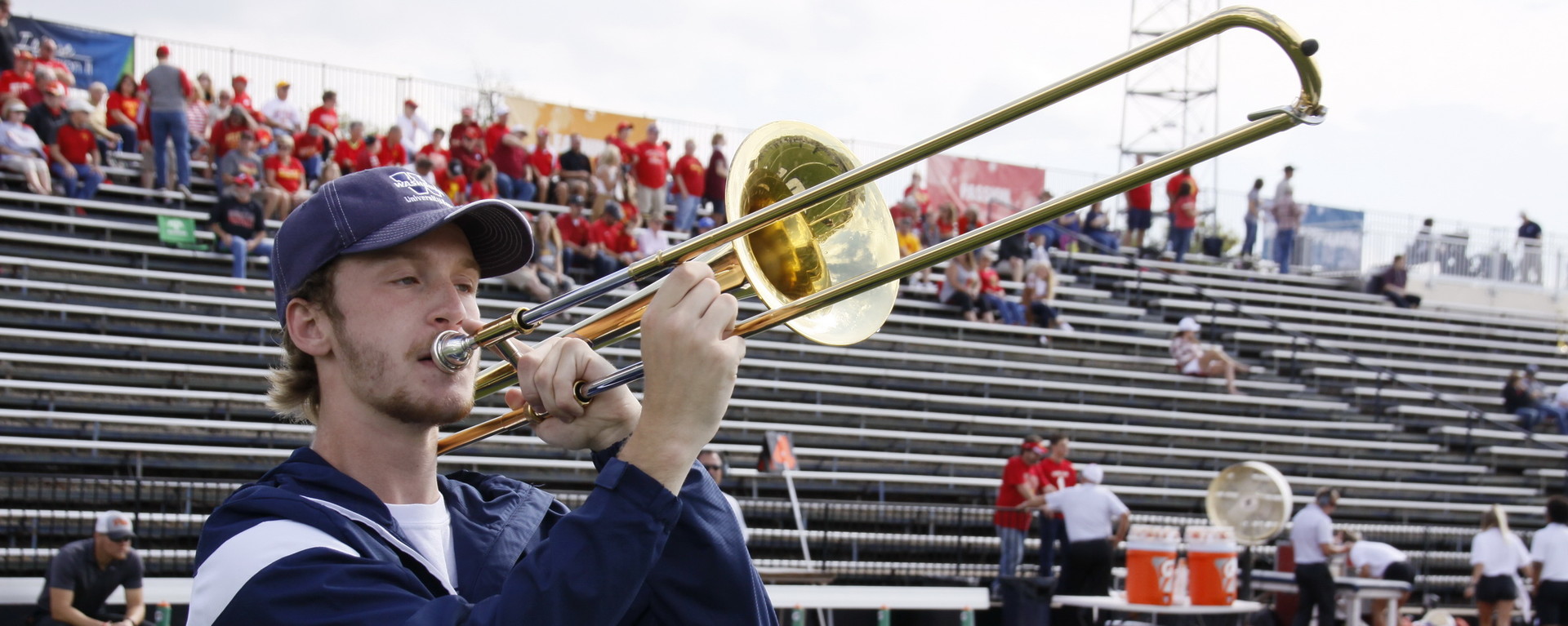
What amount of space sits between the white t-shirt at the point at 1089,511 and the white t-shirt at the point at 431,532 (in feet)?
32.2

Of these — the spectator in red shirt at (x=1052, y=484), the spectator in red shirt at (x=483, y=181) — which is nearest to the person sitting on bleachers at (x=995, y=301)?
the spectator in red shirt at (x=1052, y=484)

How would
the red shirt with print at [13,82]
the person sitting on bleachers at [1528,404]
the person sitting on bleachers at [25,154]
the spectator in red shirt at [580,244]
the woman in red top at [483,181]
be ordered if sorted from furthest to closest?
1. the person sitting on bleachers at [1528,404]
2. the spectator in red shirt at [580,244]
3. the woman in red top at [483,181]
4. the red shirt with print at [13,82]
5. the person sitting on bleachers at [25,154]

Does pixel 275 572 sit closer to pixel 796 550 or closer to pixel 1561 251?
pixel 796 550

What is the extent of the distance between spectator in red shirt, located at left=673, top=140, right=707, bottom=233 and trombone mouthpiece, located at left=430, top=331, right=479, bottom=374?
14507mm

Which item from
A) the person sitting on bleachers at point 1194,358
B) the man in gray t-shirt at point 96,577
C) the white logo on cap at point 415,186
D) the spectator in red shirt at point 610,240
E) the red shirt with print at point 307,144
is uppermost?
the red shirt with print at point 307,144

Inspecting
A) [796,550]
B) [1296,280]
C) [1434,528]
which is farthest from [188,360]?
[1296,280]

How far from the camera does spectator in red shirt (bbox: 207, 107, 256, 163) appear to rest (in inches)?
537

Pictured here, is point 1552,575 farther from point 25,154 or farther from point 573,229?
point 25,154

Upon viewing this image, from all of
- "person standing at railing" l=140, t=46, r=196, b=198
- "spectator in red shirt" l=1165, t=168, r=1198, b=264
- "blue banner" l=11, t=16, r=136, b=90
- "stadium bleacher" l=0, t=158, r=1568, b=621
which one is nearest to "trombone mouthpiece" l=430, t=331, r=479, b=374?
"stadium bleacher" l=0, t=158, r=1568, b=621

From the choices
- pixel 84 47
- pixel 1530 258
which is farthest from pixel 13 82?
pixel 1530 258

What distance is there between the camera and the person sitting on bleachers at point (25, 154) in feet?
41.9

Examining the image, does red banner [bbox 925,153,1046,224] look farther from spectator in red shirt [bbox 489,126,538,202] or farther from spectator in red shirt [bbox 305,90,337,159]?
spectator in red shirt [bbox 305,90,337,159]

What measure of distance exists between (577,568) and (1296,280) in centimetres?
2231

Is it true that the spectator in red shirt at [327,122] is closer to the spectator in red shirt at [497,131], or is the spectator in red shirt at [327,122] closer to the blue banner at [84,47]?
the spectator in red shirt at [497,131]
